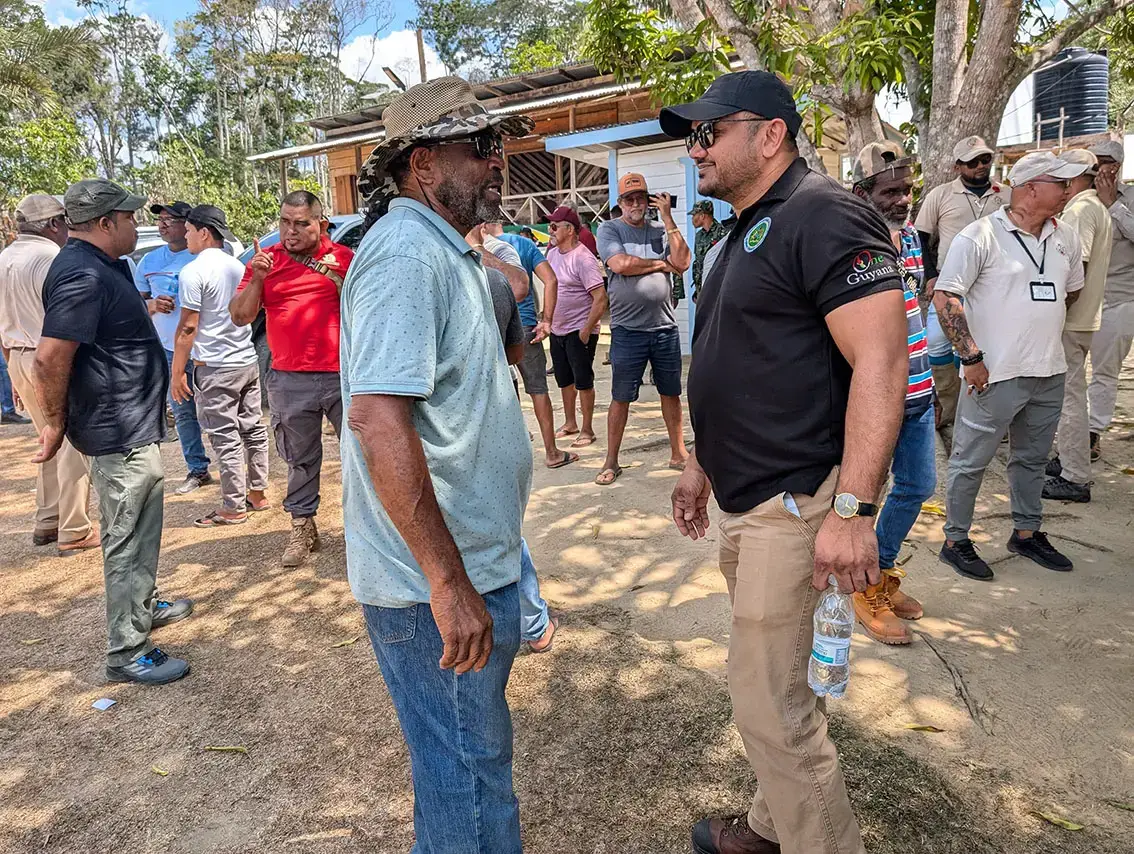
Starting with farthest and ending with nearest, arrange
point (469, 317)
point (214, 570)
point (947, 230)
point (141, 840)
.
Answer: point (947, 230) < point (214, 570) < point (141, 840) < point (469, 317)

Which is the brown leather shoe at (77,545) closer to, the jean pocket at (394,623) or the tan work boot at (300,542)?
the tan work boot at (300,542)

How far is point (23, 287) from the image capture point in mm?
5633

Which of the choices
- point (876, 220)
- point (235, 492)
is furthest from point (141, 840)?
point (235, 492)

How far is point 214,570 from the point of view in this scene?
4887mm

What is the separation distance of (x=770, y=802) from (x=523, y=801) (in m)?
0.96

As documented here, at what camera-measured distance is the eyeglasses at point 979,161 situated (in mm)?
5168

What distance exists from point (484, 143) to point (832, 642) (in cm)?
146

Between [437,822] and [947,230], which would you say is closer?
[437,822]

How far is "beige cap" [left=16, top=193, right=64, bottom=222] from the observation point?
521 centimetres

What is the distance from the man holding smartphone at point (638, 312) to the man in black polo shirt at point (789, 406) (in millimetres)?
3615

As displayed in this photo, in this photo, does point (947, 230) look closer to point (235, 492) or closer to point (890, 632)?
point (890, 632)

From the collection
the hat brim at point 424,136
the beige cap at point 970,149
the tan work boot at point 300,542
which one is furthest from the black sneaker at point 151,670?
the beige cap at point 970,149

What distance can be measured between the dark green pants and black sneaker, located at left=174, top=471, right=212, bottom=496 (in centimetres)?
292

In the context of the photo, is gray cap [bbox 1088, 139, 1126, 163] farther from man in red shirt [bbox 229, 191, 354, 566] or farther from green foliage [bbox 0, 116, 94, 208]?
green foliage [bbox 0, 116, 94, 208]
